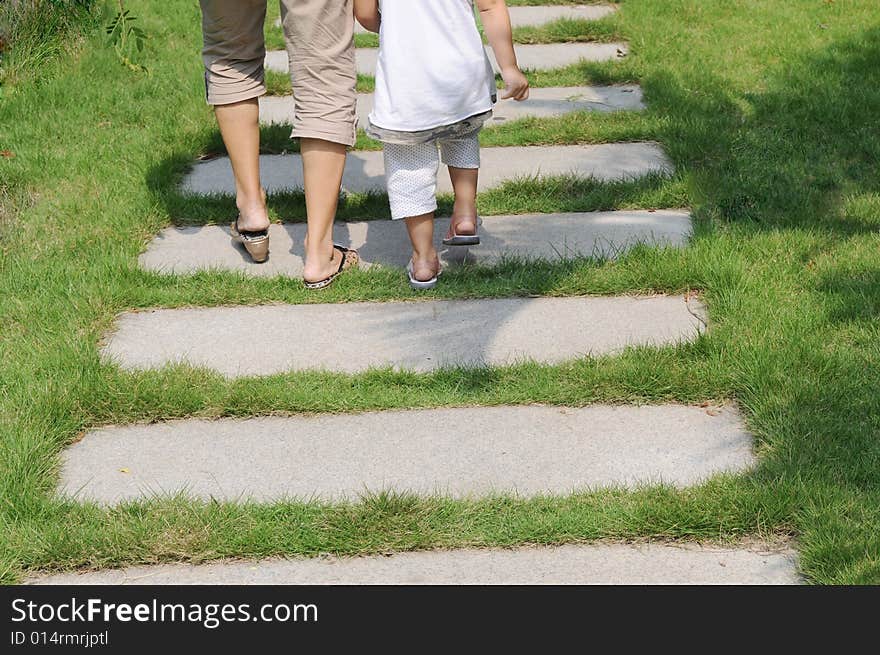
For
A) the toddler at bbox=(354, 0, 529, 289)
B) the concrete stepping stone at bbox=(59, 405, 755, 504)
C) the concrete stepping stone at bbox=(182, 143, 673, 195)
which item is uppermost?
the toddler at bbox=(354, 0, 529, 289)

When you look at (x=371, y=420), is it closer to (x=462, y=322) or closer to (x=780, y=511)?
(x=462, y=322)

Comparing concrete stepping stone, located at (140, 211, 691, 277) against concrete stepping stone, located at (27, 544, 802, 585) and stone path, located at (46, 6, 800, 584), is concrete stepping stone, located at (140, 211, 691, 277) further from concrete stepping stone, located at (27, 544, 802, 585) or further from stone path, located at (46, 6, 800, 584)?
concrete stepping stone, located at (27, 544, 802, 585)

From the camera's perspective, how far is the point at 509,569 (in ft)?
8.89

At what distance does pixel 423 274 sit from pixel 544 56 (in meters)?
3.36

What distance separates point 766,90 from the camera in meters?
5.92

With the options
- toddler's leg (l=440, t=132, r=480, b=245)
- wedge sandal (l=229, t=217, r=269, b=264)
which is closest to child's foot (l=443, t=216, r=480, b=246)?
toddler's leg (l=440, t=132, r=480, b=245)

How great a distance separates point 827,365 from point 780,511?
2.41 ft

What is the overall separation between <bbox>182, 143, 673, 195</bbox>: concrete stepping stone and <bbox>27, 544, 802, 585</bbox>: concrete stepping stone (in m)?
2.57

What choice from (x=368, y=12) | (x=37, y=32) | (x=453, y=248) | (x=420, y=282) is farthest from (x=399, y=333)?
(x=37, y=32)

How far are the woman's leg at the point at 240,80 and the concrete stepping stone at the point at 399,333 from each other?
0.59 metres

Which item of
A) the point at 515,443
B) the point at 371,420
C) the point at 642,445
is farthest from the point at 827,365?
the point at 371,420

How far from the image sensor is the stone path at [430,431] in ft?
8.98

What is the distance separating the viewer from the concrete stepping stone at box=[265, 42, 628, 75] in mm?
6848

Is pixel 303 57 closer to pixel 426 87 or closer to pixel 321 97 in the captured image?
pixel 321 97
